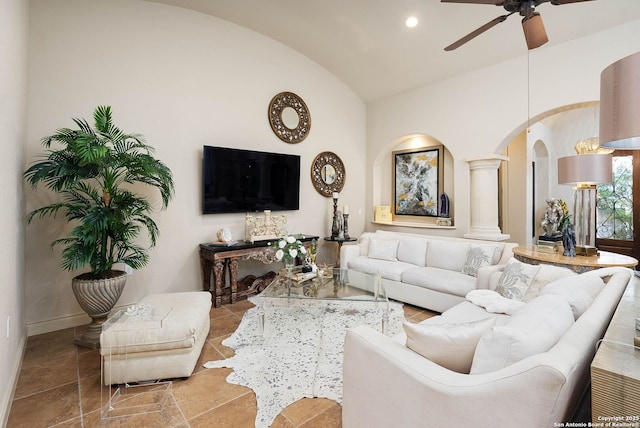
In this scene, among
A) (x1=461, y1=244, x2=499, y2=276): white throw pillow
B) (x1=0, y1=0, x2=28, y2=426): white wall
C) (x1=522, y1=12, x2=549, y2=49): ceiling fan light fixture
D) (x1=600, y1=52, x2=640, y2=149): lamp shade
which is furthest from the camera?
(x1=461, y1=244, x2=499, y2=276): white throw pillow

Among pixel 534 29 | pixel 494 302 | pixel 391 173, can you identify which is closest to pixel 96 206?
pixel 494 302

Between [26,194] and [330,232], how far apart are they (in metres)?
3.97

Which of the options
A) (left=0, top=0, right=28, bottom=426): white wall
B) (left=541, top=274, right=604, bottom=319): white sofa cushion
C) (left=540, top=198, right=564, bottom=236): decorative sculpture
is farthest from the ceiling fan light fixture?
(left=0, top=0, right=28, bottom=426): white wall

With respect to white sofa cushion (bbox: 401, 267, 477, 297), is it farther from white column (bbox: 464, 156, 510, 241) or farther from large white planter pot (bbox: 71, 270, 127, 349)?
large white planter pot (bbox: 71, 270, 127, 349)

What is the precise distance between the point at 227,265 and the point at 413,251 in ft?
8.35

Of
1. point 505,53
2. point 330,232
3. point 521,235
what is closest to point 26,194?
point 330,232

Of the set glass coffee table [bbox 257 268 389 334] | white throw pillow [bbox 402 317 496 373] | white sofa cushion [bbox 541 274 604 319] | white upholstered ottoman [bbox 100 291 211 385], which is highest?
white sofa cushion [bbox 541 274 604 319]

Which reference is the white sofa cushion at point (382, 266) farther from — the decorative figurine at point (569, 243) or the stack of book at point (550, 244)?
the decorative figurine at point (569, 243)

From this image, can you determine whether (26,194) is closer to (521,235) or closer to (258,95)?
(258,95)

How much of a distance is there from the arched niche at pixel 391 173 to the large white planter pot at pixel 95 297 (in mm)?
4273

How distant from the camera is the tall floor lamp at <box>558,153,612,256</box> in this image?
284 centimetres

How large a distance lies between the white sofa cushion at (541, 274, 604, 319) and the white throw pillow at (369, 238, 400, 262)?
2510 millimetres

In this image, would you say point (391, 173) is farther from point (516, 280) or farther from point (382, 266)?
point (516, 280)

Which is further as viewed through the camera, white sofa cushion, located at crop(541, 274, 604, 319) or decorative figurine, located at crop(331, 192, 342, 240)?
A: decorative figurine, located at crop(331, 192, 342, 240)
